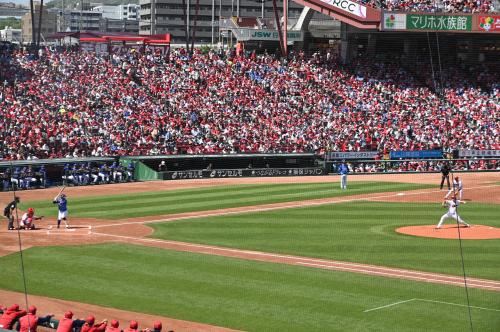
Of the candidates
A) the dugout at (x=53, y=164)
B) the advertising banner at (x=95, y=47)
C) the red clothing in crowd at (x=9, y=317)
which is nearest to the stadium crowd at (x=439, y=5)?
the advertising banner at (x=95, y=47)

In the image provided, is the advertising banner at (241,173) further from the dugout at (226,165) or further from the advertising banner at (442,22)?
the advertising banner at (442,22)

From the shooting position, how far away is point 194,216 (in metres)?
33.0

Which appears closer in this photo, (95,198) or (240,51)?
(95,198)

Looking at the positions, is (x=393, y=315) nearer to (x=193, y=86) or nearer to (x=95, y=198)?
(x=95, y=198)

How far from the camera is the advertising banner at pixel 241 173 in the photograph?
152 feet

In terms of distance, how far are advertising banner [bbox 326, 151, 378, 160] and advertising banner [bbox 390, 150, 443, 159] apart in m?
1.16

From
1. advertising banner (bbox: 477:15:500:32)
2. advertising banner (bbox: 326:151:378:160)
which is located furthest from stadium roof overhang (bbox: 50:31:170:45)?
advertising banner (bbox: 477:15:500:32)

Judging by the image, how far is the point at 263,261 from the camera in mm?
23688

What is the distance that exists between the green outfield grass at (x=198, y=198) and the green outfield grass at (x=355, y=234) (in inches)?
122

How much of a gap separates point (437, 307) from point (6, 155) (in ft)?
91.9

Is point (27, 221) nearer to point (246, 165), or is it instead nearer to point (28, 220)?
point (28, 220)

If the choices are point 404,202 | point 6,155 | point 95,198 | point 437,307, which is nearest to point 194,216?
point 95,198

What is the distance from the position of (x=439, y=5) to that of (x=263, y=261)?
3829 cm

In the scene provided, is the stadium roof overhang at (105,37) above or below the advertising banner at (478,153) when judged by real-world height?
above
